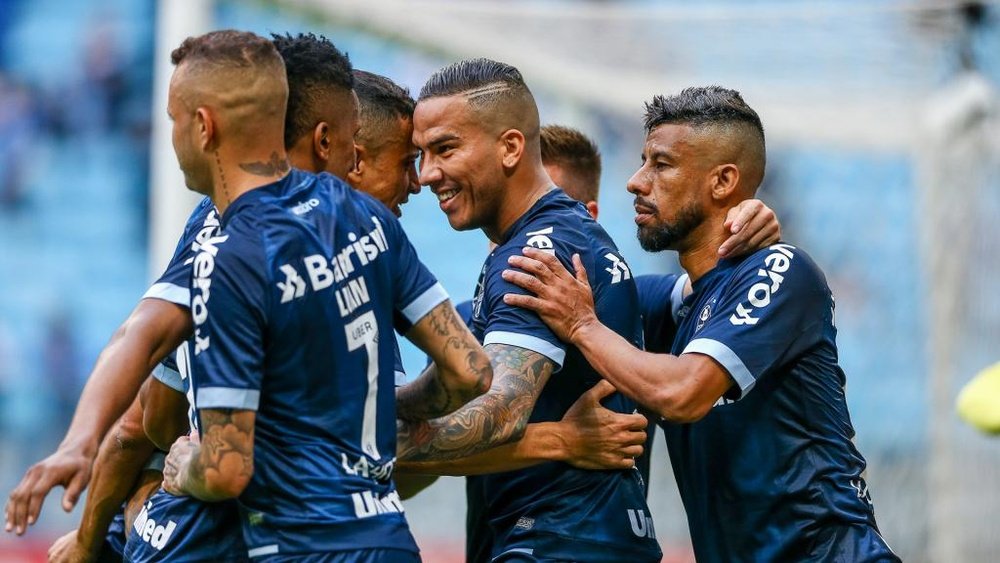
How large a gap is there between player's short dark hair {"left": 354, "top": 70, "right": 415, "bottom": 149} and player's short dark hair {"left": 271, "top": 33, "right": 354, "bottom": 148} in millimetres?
846

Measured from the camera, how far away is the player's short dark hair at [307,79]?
423 centimetres

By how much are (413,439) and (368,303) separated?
801 millimetres

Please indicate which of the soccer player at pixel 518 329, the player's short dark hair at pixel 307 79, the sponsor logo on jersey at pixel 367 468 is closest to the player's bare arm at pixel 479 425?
the soccer player at pixel 518 329

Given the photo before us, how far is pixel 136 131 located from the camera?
634 inches

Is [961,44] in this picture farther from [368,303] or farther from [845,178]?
[368,303]

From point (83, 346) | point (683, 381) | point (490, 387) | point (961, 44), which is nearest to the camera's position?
point (490, 387)

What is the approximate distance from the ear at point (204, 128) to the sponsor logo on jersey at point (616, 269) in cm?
166

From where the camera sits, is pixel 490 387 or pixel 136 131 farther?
pixel 136 131

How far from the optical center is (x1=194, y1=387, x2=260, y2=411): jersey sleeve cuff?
3535mm

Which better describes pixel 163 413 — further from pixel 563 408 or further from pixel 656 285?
pixel 656 285

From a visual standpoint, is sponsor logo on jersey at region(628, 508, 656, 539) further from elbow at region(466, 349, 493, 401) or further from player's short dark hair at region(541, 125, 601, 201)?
player's short dark hair at region(541, 125, 601, 201)

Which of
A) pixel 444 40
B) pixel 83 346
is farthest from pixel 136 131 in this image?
pixel 444 40

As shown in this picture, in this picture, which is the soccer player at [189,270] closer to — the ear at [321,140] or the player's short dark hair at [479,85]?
the ear at [321,140]

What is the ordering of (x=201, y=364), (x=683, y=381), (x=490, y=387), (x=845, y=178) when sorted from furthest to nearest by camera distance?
(x=845, y=178) < (x=683, y=381) < (x=490, y=387) < (x=201, y=364)
